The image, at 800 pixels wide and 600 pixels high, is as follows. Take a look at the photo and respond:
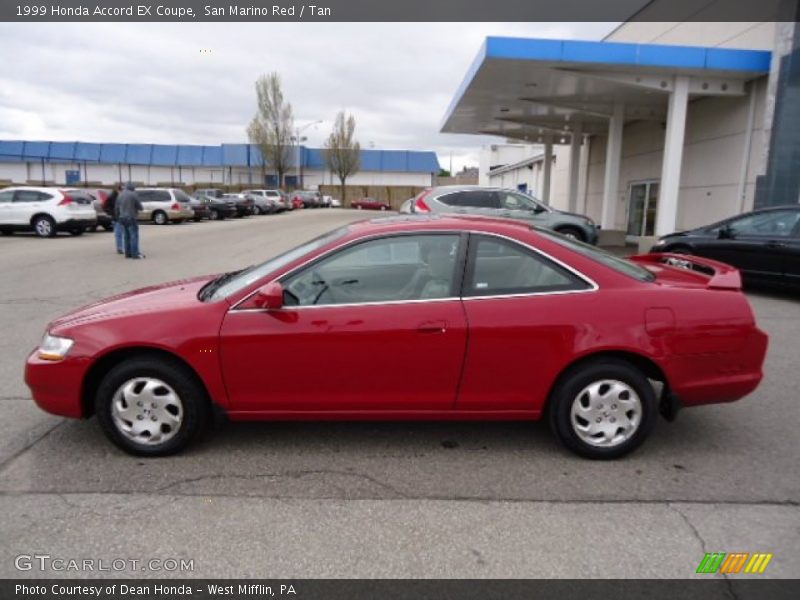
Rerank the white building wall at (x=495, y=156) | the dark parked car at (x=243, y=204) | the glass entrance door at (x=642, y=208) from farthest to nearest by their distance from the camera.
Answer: the white building wall at (x=495, y=156) < the dark parked car at (x=243, y=204) < the glass entrance door at (x=642, y=208)

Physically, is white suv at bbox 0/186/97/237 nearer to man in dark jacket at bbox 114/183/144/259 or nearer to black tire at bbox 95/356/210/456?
man in dark jacket at bbox 114/183/144/259

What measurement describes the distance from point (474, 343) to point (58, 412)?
2.67 m

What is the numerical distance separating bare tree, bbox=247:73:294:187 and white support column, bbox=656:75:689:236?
51.4 meters

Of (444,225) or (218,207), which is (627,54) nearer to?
(444,225)

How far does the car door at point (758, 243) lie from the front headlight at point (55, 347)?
9381 millimetres

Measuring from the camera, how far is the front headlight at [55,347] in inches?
136

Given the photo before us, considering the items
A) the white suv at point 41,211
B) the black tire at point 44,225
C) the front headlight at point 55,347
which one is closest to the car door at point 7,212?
the white suv at point 41,211

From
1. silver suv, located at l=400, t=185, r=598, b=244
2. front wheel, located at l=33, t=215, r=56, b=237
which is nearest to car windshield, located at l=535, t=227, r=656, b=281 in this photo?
silver suv, located at l=400, t=185, r=598, b=244

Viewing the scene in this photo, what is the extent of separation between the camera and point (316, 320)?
3.37 m

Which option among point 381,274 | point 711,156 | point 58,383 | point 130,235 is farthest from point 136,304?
point 711,156

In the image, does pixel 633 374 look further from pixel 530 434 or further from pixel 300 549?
pixel 300 549

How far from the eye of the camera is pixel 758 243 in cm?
877

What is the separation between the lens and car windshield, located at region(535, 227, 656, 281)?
145 inches

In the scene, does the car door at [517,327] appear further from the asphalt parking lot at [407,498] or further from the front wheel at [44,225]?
the front wheel at [44,225]
